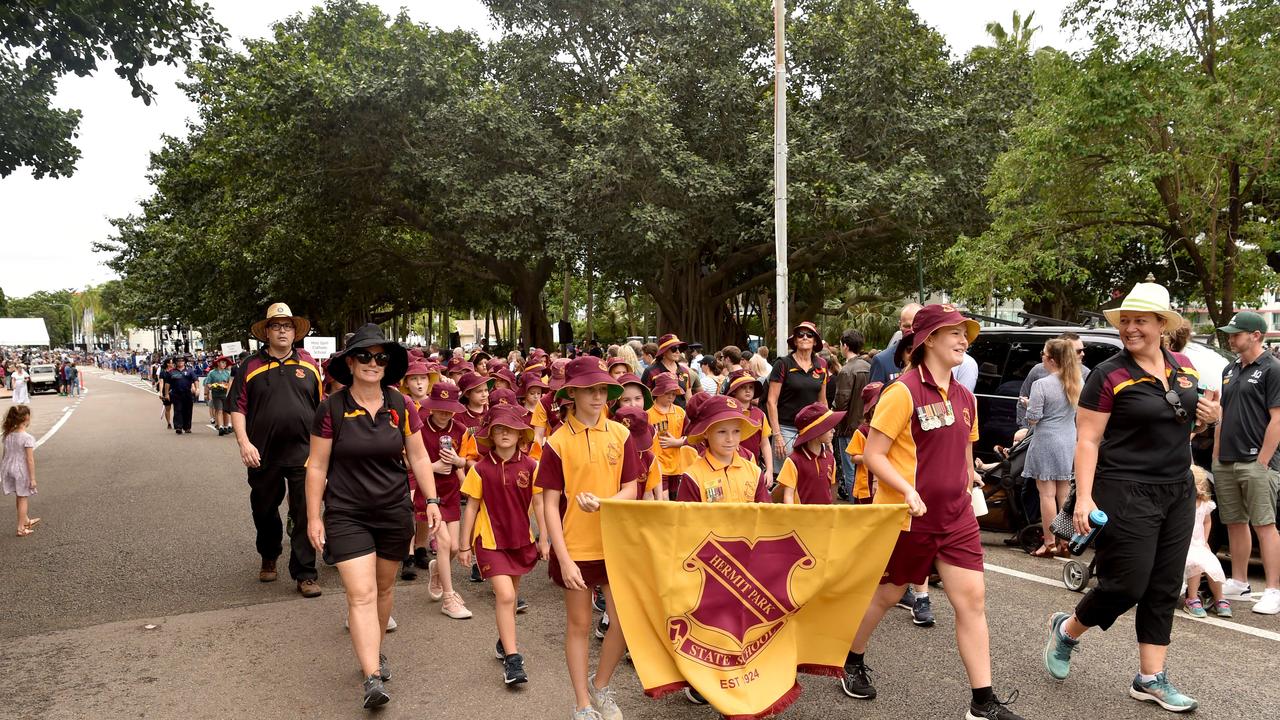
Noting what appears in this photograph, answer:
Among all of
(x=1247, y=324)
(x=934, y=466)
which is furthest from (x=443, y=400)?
(x=1247, y=324)

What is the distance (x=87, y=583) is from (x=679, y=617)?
5882 mm

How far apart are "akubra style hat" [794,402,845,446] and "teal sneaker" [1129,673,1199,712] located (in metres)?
1.96

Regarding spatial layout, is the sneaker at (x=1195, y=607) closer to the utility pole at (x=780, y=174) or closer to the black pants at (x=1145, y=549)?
the black pants at (x=1145, y=549)

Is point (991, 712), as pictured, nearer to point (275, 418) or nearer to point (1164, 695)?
point (1164, 695)

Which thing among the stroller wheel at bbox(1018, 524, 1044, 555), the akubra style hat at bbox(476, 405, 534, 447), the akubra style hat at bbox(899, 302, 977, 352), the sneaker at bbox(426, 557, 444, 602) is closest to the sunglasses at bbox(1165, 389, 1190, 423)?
the akubra style hat at bbox(899, 302, 977, 352)

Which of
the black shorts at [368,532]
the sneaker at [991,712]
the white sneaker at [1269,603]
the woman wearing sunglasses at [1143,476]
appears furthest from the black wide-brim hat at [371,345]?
the white sneaker at [1269,603]

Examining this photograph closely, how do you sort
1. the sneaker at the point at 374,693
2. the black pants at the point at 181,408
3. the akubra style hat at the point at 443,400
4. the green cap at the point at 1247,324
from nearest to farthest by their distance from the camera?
1. the sneaker at the point at 374,693
2. the green cap at the point at 1247,324
3. the akubra style hat at the point at 443,400
4. the black pants at the point at 181,408

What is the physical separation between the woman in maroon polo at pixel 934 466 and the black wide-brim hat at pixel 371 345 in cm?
244

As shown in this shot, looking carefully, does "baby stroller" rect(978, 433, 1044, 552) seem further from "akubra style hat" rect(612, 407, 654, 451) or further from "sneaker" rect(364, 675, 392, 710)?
"sneaker" rect(364, 675, 392, 710)

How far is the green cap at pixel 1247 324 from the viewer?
585 centimetres

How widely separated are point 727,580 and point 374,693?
6.42ft

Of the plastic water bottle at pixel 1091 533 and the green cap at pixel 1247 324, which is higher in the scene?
the green cap at pixel 1247 324

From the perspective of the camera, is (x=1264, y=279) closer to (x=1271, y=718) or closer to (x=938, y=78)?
(x=938, y=78)

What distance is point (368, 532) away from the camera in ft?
15.2
